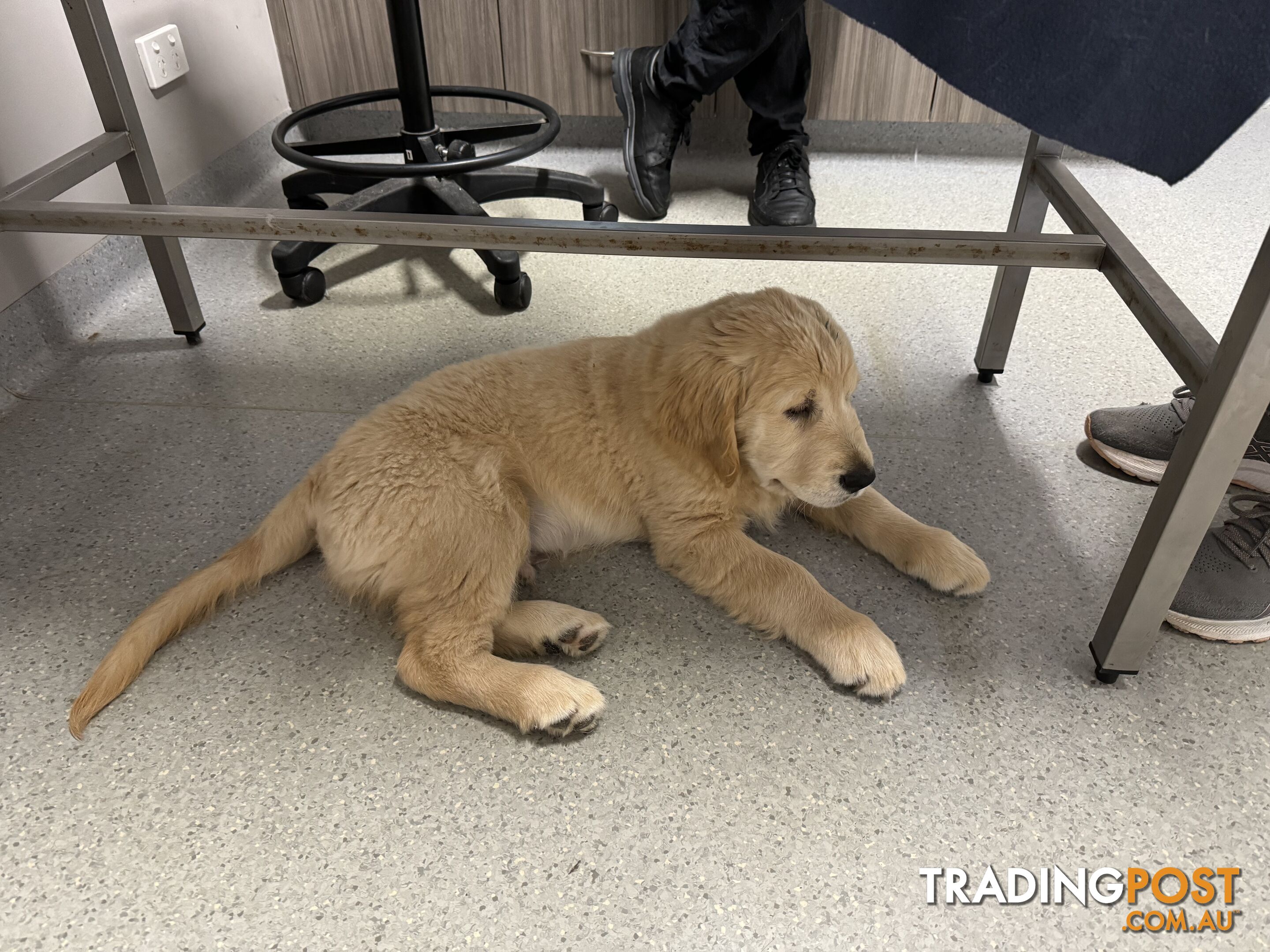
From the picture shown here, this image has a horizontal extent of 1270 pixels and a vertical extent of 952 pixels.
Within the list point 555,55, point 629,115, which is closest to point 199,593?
point 629,115

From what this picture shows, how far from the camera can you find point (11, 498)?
136cm

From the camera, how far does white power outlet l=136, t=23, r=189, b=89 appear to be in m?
2.03

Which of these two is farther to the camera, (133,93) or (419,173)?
(133,93)

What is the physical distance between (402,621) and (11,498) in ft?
2.66

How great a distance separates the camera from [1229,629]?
3.64 feet

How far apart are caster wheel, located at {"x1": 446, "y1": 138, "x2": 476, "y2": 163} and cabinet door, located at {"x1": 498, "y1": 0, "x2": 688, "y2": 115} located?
2.00 ft

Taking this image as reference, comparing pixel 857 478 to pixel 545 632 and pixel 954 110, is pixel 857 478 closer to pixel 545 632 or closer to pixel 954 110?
pixel 545 632

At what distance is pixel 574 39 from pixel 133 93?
1.24 metres

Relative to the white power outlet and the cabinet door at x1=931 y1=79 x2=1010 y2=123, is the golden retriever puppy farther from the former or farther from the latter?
the cabinet door at x1=931 y1=79 x2=1010 y2=123

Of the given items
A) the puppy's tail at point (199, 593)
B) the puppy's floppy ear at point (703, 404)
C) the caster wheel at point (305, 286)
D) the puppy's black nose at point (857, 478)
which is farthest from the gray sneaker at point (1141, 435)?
the caster wheel at point (305, 286)

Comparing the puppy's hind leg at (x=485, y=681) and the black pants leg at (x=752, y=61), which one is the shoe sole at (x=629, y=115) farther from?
the puppy's hind leg at (x=485, y=681)

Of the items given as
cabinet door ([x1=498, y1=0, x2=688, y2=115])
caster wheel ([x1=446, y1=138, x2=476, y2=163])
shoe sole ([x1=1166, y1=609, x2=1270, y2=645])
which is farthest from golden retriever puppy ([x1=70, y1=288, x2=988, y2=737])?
cabinet door ([x1=498, y1=0, x2=688, y2=115])

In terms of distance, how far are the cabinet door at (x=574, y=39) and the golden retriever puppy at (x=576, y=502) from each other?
170 cm

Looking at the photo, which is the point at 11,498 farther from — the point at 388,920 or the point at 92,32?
the point at 388,920
